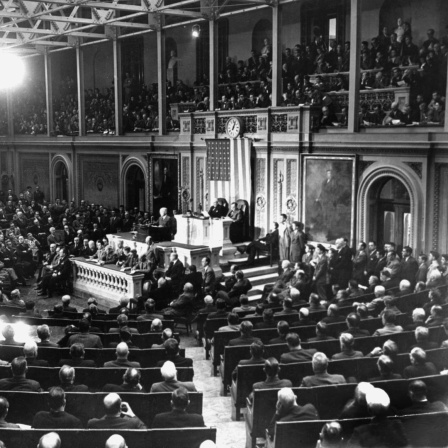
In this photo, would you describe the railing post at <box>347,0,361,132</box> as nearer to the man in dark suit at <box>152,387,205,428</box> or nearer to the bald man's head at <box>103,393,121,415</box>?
the man in dark suit at <box>152,387,205,428</box>

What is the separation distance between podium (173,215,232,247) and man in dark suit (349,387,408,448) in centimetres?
1375

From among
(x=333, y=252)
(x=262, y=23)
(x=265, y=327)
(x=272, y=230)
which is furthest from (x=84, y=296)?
(x=262, y=23)

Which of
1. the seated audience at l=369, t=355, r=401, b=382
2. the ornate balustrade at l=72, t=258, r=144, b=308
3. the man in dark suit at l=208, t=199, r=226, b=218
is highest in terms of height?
the man in dark suit at l=208, t=199, r=226, b=218

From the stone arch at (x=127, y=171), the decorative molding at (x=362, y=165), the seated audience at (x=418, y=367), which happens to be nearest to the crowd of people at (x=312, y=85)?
the decorative molding at (x=362, y=165)

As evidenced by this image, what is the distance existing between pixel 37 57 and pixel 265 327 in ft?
99.9

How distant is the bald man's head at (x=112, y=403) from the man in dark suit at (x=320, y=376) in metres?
2.26

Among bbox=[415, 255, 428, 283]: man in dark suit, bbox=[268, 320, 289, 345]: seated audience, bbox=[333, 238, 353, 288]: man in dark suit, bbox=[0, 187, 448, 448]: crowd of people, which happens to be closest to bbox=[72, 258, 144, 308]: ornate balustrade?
bbox=[0, 187, 448, 448]: crowd of people

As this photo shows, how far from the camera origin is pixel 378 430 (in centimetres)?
533

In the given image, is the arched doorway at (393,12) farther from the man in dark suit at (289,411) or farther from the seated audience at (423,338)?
Result: the man in dark suit at (289,411)

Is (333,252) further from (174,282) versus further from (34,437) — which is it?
(34,437)

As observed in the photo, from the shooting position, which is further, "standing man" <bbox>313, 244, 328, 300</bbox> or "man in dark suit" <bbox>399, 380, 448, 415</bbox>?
"standing man" <bbox>313, 244, 328, 300</bbox>

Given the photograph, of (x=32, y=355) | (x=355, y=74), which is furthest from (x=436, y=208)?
(x=32, y=355)

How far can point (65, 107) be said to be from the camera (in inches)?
1299

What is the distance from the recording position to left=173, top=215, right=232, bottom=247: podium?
62.5 ft
